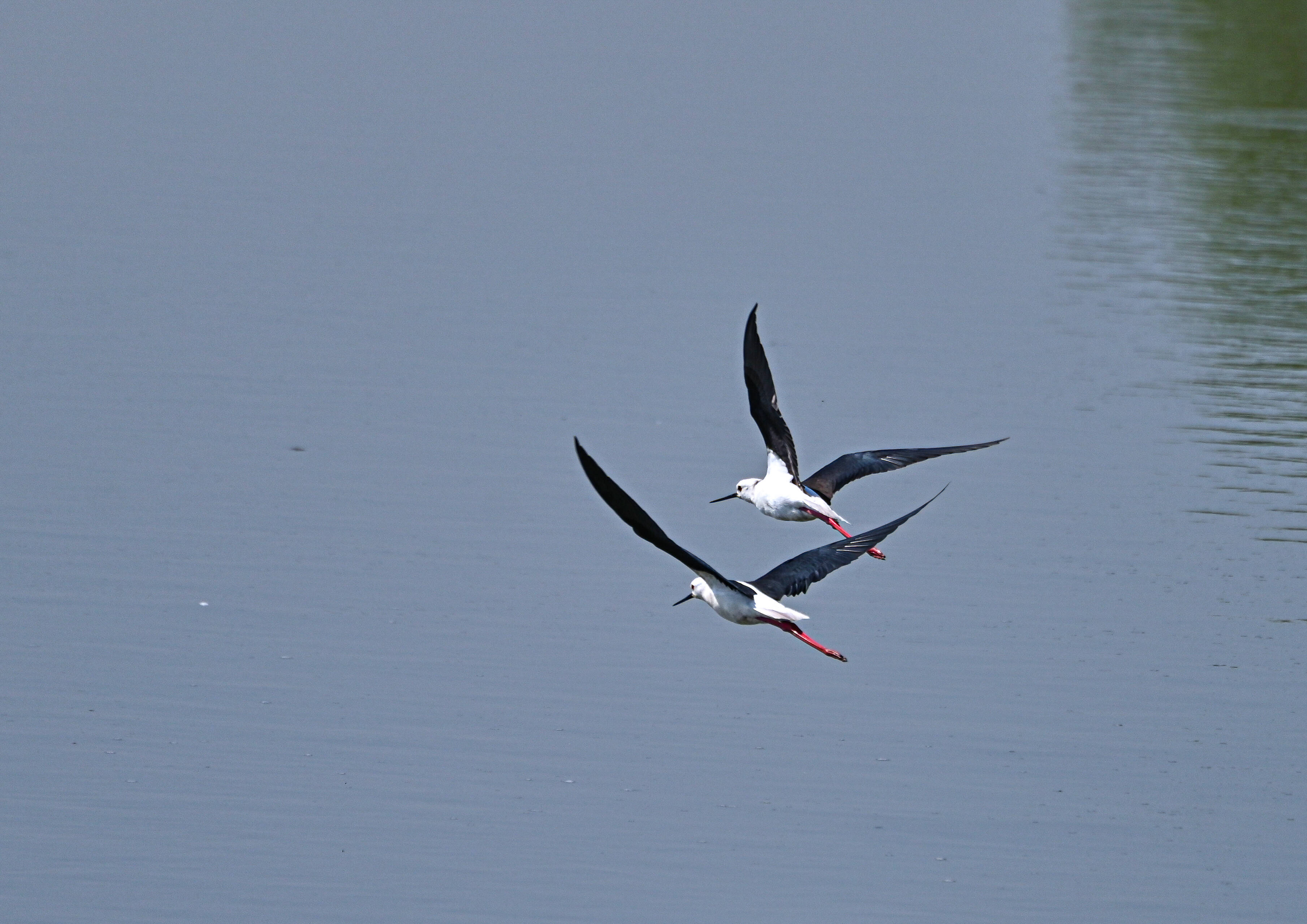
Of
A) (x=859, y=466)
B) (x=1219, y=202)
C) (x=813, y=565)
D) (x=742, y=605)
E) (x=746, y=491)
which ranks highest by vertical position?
(x=742, y=605)

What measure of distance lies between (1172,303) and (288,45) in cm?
1721

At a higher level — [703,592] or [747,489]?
[703,592]

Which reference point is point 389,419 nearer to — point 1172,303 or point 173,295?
point 173,295

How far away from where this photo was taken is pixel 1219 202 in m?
27.6

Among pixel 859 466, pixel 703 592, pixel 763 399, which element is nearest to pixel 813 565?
pixel 703 592

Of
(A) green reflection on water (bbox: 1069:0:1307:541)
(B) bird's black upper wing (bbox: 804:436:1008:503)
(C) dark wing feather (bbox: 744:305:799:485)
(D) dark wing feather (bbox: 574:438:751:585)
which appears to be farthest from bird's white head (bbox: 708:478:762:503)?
(A) green reflection on water (bbox: 1069:0:1307:541)

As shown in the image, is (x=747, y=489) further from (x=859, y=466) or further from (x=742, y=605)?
(x=742, y=605)

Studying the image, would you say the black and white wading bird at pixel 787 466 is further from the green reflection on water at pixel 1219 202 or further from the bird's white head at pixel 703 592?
the green reflection on water at pixel 1219 202

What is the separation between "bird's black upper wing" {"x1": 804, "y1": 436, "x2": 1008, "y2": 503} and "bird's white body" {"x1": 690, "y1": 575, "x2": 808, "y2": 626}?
90.4 inches

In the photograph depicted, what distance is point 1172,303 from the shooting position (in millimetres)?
23250

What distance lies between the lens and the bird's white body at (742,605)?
11.9m

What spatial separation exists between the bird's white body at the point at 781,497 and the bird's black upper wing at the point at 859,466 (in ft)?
0.64

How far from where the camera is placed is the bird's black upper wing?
567 inches

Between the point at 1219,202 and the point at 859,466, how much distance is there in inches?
580
